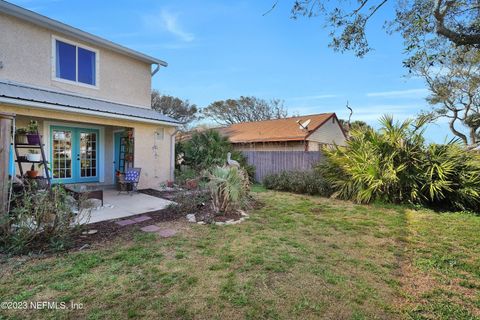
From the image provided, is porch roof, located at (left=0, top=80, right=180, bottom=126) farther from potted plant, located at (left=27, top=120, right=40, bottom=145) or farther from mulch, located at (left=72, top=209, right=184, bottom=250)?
mulch, located at (left=72, top=209, right=184, bottom=250)

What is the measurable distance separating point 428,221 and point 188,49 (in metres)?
12.4

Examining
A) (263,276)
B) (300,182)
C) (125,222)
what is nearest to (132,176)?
(125,222)

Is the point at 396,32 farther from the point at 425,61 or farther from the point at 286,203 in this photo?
the point at 286,203

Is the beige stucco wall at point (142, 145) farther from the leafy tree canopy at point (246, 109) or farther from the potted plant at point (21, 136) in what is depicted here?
the leafy tree canopy at point (246, 109)

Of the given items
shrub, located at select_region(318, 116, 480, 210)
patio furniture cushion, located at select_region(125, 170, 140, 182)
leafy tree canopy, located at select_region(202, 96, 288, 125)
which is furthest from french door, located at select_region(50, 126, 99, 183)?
leafy tree canopy, located at select_region(202, 96, 288, 125)

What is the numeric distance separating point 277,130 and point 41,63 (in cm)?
1394

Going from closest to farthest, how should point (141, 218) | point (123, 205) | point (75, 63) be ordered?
point (141, 218), point (123, 205), point (75, 63)

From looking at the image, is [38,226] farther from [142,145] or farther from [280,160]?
[280,160]

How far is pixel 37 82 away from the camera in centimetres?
816

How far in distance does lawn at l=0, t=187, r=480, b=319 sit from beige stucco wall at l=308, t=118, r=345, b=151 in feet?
39.1

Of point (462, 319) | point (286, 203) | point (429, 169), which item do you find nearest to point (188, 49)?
point (286, 203)

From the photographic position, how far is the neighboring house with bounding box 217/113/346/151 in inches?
664

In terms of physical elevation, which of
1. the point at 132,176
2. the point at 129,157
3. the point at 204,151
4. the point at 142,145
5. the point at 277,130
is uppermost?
the point at 277,130

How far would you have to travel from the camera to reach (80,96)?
911 centimetres
